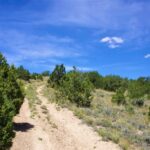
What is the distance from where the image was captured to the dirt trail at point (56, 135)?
21014mm

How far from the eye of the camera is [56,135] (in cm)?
2398

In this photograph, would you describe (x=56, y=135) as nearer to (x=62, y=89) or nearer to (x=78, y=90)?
(x=78, y=90)

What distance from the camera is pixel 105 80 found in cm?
9075

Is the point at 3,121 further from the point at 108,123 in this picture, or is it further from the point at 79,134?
the point at 108,123

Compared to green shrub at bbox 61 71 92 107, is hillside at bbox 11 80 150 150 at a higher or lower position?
lower

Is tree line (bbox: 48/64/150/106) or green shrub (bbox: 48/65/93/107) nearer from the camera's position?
green shrub (bbox: 48/65/93/107)

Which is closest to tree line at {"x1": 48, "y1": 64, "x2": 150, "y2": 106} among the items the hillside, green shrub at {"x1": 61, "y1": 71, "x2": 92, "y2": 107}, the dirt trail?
green shrub at {"x1": 61, "y1": 71, "x2": 92, "y2": 107}

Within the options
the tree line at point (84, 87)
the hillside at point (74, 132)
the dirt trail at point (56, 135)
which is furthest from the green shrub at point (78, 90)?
the dirt trail at point (56, 135)

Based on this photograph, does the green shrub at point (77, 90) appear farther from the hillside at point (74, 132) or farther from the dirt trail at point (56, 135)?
the dirt trail at point (56, 135)

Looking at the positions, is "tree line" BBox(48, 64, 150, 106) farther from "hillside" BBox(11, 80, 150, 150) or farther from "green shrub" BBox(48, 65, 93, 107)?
"hillside" BBox(11, 80, 150, 150)

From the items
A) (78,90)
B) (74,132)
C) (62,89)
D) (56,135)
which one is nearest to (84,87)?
(78,90)

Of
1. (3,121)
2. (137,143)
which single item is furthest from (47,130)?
(3,121)

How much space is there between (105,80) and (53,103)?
4983 cm

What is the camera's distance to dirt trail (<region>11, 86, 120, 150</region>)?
21014mm
